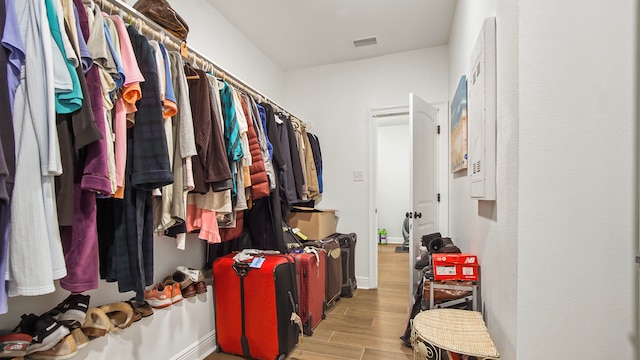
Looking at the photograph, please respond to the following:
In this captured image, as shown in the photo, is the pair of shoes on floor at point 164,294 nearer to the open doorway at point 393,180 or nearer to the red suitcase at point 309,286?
the red suitcase at point 309,286

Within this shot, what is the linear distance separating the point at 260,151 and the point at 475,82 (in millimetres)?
1323

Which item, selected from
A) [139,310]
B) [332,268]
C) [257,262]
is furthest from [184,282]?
[332,268]

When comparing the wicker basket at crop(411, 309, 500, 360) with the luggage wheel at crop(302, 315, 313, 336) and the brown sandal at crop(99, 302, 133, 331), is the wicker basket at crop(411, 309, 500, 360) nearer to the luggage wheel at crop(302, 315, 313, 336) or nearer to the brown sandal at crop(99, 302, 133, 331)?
the luggage wheel at crop(302, 315, 313, 336)

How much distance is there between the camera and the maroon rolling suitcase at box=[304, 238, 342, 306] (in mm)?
2553

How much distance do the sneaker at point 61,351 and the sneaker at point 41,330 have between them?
0.02 m

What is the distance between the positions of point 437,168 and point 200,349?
2.64 m

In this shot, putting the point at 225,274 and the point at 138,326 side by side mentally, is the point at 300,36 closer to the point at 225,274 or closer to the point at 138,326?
the point at 225,274

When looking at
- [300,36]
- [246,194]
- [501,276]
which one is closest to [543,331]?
[501,276]

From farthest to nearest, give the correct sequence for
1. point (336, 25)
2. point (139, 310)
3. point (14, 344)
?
point (336, 25) < point (139, 310) < point (14, 344)

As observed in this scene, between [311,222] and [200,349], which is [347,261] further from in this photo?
[200,349]

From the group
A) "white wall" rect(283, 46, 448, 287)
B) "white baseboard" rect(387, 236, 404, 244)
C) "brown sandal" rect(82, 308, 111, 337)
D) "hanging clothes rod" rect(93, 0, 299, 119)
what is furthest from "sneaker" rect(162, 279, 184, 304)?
"white baseboard" rect(387, 236, 404, 244)

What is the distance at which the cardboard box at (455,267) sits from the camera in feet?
4.83

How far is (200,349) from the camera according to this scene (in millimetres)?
1837

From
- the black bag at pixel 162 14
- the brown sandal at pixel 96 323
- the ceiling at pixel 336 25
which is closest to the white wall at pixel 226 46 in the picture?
the ceiling at pixel 336 25
